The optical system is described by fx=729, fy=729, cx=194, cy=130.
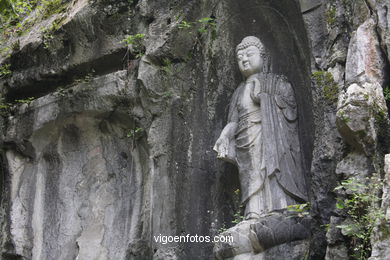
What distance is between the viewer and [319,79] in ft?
21.7

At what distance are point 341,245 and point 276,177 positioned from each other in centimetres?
165

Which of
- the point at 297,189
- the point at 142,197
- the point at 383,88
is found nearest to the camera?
the point at 383,88

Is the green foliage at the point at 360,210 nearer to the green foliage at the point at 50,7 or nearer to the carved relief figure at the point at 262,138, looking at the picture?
the carved relief figure at the point at 262,138

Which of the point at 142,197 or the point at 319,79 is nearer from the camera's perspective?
the point at 319,79

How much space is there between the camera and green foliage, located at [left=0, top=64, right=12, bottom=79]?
365 inches

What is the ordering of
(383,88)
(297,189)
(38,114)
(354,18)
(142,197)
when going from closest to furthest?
(383,88) → (354,18) → (297,189) → (142,197) → (38,114)

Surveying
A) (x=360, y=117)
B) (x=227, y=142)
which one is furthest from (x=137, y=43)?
(x=360, y=117)

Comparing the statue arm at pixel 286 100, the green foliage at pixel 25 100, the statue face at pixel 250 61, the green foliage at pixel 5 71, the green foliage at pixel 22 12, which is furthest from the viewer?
the green foliage at pixel 22 12

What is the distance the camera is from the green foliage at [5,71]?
927 cm

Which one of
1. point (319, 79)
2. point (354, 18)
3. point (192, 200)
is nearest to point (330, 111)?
point (319, 79)

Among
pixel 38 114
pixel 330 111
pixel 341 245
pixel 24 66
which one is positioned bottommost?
pixel 341 245

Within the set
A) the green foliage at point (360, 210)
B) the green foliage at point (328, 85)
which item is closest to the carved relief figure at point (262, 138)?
the green foliage at point (328, 85)

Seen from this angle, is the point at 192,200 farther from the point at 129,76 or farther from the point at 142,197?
the point at 129,76

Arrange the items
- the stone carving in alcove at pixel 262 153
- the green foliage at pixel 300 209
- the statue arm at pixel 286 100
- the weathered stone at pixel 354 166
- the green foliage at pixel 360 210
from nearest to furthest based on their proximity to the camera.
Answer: the green foliage at pixel 360 210 → the weathered stone at pixel 354 166 → the green foliage at pixel 300 209 → the stone carving in alcove at pixel 262 153 → the statue arm at pixel 286 100
